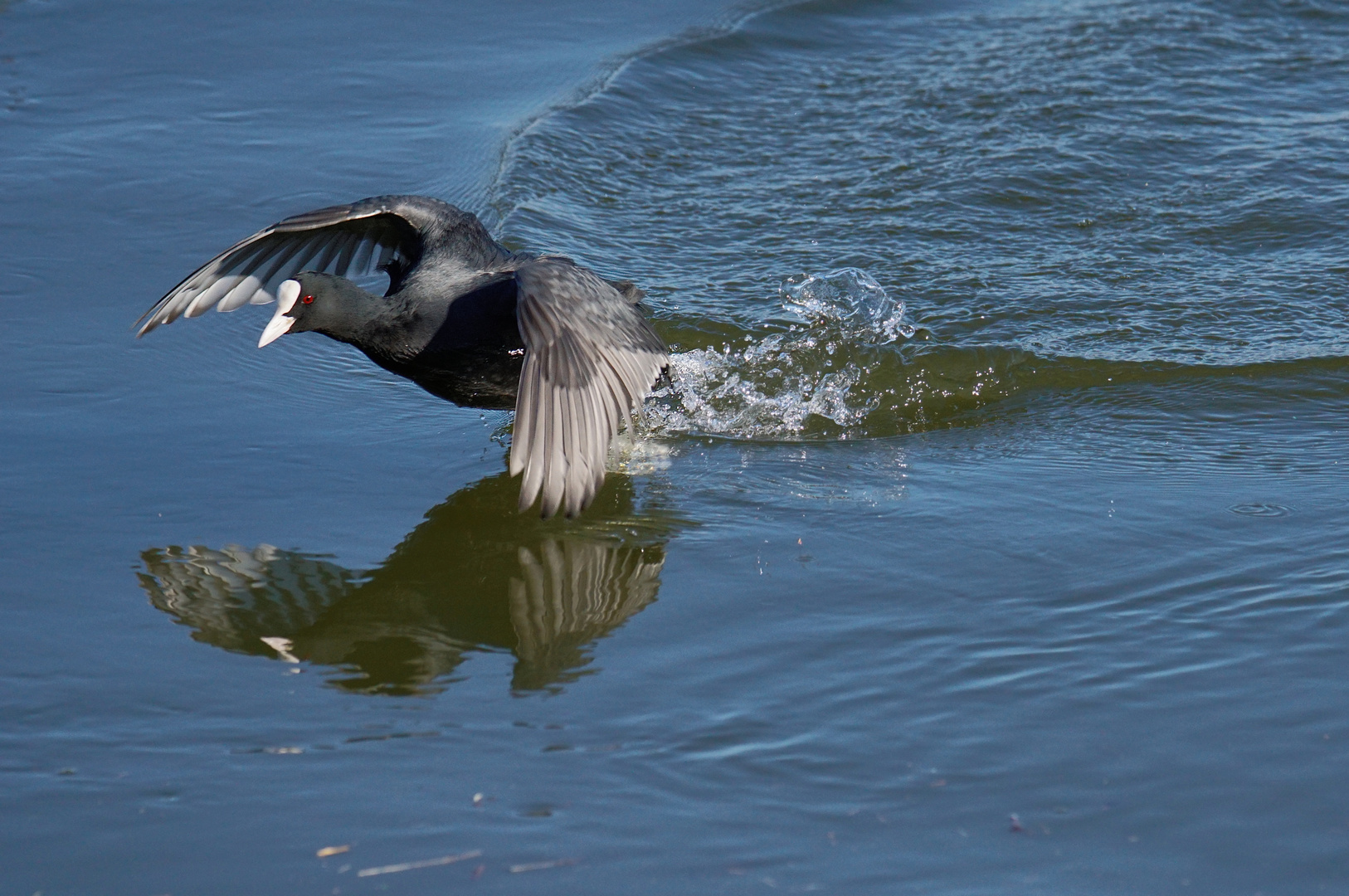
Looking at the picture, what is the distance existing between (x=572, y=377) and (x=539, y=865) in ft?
5.46

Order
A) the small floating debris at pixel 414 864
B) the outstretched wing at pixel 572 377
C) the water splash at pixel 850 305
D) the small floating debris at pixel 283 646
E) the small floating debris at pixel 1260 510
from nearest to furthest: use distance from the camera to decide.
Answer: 1. the small floating debris at pixel 414 864
2. the small floating debris at pixel 283 646
3. the outstretched wing at pixel 572 377
4. the small floating debris at pixel 1260 510
5. the water splash at pixel 850 305

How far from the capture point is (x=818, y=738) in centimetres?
310

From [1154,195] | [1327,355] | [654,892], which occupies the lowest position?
[654,892]

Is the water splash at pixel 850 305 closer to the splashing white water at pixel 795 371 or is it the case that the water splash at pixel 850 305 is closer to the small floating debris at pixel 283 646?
the splashing white water at pixel 795 371

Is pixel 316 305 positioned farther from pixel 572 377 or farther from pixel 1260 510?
pixel 1260 510

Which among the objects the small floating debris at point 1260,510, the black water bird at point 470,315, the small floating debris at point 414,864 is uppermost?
the black water bird at point 470,315

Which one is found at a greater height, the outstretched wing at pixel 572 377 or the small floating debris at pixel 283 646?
the outstretched wing at pixel 572 377

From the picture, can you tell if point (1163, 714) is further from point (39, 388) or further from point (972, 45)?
point (972, 45)

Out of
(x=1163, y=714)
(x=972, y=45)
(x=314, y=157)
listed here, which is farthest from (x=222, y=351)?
(x=972, y=45)

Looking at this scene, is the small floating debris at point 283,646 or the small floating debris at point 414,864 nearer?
the small floating debris at point 414,864

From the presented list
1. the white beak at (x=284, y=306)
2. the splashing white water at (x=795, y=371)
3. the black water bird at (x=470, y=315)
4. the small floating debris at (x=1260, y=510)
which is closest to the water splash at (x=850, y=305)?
the splashing white water at (x=795, y=371)

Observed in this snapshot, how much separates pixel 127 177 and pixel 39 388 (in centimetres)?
215

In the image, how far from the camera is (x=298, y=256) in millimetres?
5434

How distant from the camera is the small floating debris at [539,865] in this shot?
106 inches
